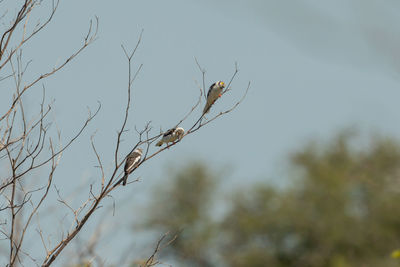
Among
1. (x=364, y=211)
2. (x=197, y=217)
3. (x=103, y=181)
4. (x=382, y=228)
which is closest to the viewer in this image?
(x=103, y=181)

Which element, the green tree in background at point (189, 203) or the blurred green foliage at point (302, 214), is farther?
the green tree in background at point (189, 203)

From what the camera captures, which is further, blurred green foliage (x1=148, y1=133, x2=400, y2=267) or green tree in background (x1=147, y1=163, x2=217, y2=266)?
green tree in background (x1=147, y1=163, x2=217, y2=266)

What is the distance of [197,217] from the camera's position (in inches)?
1506

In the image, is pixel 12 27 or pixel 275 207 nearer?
pixel 12 27

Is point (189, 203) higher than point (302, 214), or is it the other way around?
point (189, 203)

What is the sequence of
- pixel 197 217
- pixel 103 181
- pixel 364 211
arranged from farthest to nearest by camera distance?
pixel 197 217
pixel 364 211
pixel 103 181

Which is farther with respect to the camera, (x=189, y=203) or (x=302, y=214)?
(x=189, y=203)

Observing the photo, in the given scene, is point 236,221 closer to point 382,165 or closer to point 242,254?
point 242,254

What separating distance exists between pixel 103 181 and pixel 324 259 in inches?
1149

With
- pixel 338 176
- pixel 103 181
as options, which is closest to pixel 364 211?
pixel 338 176

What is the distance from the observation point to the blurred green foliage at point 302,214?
3269cm

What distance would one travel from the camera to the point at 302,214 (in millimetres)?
34000

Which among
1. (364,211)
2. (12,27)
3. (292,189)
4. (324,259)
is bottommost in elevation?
(12,27)

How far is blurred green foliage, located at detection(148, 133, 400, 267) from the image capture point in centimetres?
3269
